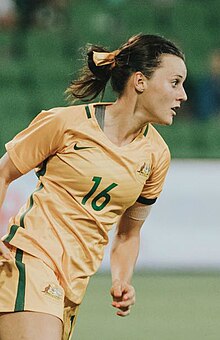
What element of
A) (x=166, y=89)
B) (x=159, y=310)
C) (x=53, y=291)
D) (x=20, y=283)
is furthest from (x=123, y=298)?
(x=159, y=310)

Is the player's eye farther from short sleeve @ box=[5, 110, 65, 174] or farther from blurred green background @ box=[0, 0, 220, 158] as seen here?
blurred green background @ box=[0, 0, 220, 158]

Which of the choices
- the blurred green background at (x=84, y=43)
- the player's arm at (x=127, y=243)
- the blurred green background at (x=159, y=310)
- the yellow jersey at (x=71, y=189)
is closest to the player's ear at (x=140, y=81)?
the yellow jersey at (x=71, y=189)

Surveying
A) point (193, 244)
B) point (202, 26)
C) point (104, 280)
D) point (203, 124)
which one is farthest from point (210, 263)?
point (202, 26)

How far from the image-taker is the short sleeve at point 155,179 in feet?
13.6

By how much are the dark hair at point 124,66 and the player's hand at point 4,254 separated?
30.4 inches

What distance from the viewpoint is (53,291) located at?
3746 mm

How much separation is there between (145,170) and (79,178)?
1.02 ft

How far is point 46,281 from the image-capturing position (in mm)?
3752

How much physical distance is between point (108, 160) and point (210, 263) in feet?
17.1

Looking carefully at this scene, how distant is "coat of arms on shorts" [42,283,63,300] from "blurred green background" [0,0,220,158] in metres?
6.50

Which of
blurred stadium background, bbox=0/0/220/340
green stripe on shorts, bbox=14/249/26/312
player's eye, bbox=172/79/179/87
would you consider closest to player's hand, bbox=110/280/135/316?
green stripe on shorts, bbox=14/249/26/312

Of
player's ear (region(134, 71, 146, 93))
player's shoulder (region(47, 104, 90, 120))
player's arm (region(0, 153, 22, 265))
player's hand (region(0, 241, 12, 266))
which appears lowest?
player's hand (region(0, 241, 12, 266))

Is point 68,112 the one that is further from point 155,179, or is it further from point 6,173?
point 155,179

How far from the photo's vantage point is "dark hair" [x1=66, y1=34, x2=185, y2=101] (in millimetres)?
3998
